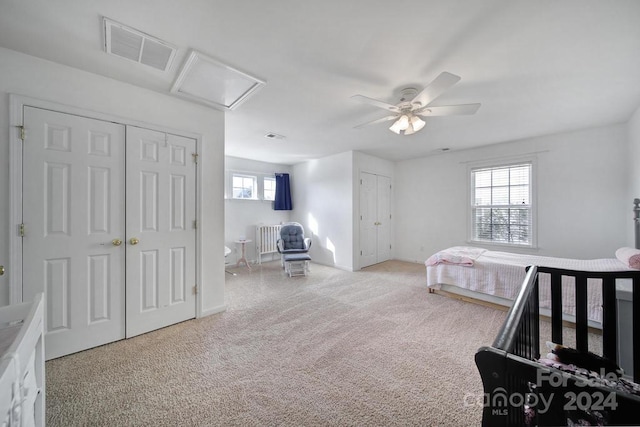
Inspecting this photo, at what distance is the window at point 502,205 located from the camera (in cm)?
419

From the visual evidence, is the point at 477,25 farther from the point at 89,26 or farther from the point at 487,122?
the point at 89,26

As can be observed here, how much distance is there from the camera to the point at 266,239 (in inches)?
219

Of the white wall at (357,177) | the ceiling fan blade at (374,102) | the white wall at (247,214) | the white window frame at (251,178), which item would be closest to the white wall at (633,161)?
the ceiling fan blade at (374,102)

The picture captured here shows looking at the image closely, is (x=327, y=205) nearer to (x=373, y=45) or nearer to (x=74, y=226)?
(x=373, y=45)

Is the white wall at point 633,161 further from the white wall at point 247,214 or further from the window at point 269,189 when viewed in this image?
the window at point 269,189

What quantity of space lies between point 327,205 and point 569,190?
13.4ft

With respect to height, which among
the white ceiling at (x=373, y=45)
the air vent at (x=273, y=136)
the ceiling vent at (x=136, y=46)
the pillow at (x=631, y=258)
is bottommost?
the pillow at (x=631, y=258)

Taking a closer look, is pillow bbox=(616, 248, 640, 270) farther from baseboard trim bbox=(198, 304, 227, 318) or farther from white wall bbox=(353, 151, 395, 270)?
baseboard trim bbox=(198, 304, 227, 318)

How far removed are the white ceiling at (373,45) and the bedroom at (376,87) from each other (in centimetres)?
1

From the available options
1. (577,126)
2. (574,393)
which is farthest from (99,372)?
(577,126)

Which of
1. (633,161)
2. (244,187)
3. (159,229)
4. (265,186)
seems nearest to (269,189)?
(265,186)

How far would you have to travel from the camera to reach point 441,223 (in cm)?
515

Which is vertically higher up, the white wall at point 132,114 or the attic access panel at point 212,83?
the attic access panel at point 212,83

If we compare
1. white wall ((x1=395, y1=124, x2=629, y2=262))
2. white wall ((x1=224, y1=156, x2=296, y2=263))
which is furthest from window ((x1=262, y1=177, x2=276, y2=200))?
white wall ((x1=395, y1=124, x2=629, y2=262))
